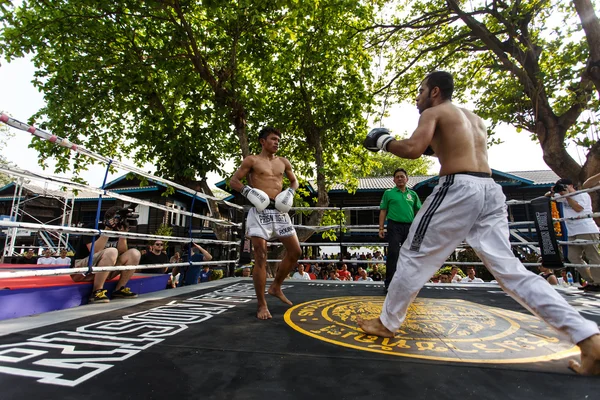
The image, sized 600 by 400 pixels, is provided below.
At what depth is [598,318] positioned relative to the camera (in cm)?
223

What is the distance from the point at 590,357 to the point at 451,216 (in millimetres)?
768

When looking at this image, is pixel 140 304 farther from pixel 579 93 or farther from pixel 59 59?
pixel 579 93

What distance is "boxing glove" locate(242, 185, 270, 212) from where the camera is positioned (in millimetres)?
2533

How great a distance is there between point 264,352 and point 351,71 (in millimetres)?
8023

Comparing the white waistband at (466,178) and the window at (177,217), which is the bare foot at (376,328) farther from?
the window at (177,217)

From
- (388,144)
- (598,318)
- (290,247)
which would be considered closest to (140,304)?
(290,247)

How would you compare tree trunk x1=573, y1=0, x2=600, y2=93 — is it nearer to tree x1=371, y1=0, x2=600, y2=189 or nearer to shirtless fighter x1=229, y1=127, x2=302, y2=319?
tree x1=371, y1=0, x2=600, y2=189

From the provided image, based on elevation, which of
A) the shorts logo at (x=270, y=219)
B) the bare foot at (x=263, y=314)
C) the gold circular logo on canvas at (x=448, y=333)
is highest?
the shorts logo at (x=270, y=219)

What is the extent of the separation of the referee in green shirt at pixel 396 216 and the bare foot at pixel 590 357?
7.30ft

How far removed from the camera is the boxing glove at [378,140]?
180 centimetres

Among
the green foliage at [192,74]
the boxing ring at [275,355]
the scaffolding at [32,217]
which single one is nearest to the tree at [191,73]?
the green foliage at [192,74]

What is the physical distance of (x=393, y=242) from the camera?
3.53m

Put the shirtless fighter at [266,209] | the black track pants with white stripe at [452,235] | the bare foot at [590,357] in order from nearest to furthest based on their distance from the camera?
the bare foot at [590,357] < the black track pants with white stripe at [452,235] < the shirtless fighter at [266,209]

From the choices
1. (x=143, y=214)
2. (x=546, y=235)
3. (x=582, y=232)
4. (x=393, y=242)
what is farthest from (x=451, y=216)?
(x=143, y=214)
